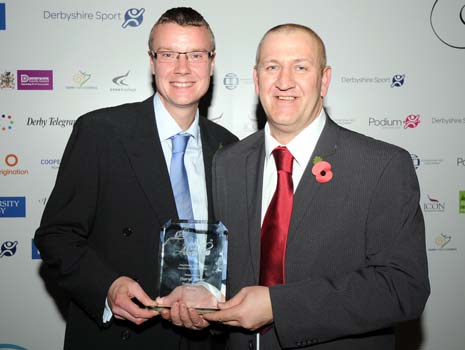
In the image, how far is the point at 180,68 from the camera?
8.82 ft

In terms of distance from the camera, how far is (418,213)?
2.11m

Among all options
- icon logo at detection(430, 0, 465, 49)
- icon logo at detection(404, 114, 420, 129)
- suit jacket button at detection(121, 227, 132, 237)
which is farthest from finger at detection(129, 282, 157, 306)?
icon logo at detection(430, 0, 465, 49)

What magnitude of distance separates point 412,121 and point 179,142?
292 centimetres

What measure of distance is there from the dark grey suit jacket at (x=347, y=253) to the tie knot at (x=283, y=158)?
0.11 meters

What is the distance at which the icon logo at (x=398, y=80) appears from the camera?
4664 mm

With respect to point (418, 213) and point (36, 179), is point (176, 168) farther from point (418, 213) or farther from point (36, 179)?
point (36, 179)

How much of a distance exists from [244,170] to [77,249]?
3.10 ft

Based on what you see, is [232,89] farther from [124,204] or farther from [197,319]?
[197,319]

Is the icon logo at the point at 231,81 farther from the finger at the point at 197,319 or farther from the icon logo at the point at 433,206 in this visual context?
the finger at the point at 197,319

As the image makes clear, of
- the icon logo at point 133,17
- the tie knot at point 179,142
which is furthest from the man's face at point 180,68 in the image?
the icon logo at point 133,17

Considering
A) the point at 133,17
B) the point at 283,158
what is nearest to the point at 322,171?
the point at 283,158

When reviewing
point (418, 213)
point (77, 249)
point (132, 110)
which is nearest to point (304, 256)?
point (418, 213)

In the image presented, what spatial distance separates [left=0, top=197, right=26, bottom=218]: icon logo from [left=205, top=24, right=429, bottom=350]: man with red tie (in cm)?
276

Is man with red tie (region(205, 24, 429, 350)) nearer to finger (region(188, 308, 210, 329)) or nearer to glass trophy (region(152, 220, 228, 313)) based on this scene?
finger (region(188, 308, 210, 329))
